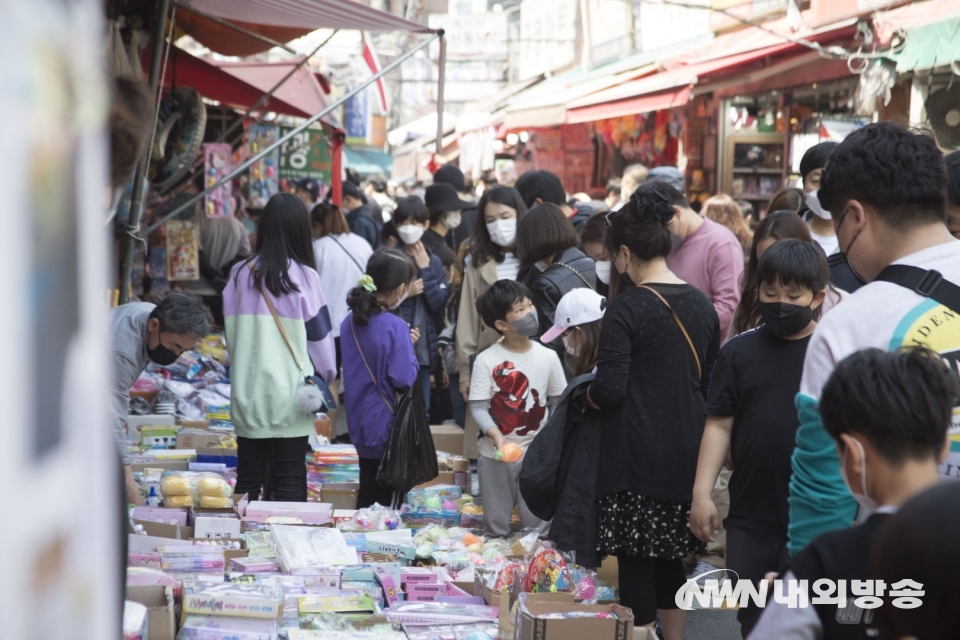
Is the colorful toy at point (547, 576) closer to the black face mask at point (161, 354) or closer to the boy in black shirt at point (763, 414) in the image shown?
the boy in black shirt at point (763, 414)

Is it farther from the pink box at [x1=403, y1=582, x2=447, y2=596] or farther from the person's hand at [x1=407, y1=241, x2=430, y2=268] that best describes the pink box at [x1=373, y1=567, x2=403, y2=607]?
the person's hand at [x1=407, y1=241, x2=430, y2=268]

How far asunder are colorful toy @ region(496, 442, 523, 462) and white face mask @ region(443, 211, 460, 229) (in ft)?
11.9

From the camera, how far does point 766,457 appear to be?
3.12 metres

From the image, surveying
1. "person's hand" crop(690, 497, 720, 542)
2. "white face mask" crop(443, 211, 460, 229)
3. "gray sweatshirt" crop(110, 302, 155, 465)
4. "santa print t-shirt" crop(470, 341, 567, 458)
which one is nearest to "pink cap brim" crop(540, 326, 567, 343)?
"santa print t-shirt" crop(470, 341, 567, 458)

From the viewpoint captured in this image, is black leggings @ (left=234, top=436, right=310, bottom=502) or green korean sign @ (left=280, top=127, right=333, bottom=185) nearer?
black leggings @ (left=234, top=436, right=310, bottom=502)

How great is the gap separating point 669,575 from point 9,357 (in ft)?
12.0

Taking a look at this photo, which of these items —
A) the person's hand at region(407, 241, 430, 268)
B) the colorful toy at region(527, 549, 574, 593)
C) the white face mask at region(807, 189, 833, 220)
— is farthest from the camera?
the person's hand at region(407, 241, 430, 268)

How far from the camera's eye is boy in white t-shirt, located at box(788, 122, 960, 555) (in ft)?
6.37

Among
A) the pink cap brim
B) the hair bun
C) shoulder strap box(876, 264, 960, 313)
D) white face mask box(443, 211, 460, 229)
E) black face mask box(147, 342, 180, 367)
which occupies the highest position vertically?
white face mask box(443, 211, 460, 229)

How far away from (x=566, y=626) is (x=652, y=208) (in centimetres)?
156

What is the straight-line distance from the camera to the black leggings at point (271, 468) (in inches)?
196

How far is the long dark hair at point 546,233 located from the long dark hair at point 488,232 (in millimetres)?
542

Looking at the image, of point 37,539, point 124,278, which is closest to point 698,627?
point 124,278

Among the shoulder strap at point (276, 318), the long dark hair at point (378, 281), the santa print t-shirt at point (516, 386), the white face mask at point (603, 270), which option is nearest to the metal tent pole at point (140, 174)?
the shoulder strap at point (276, 318)
